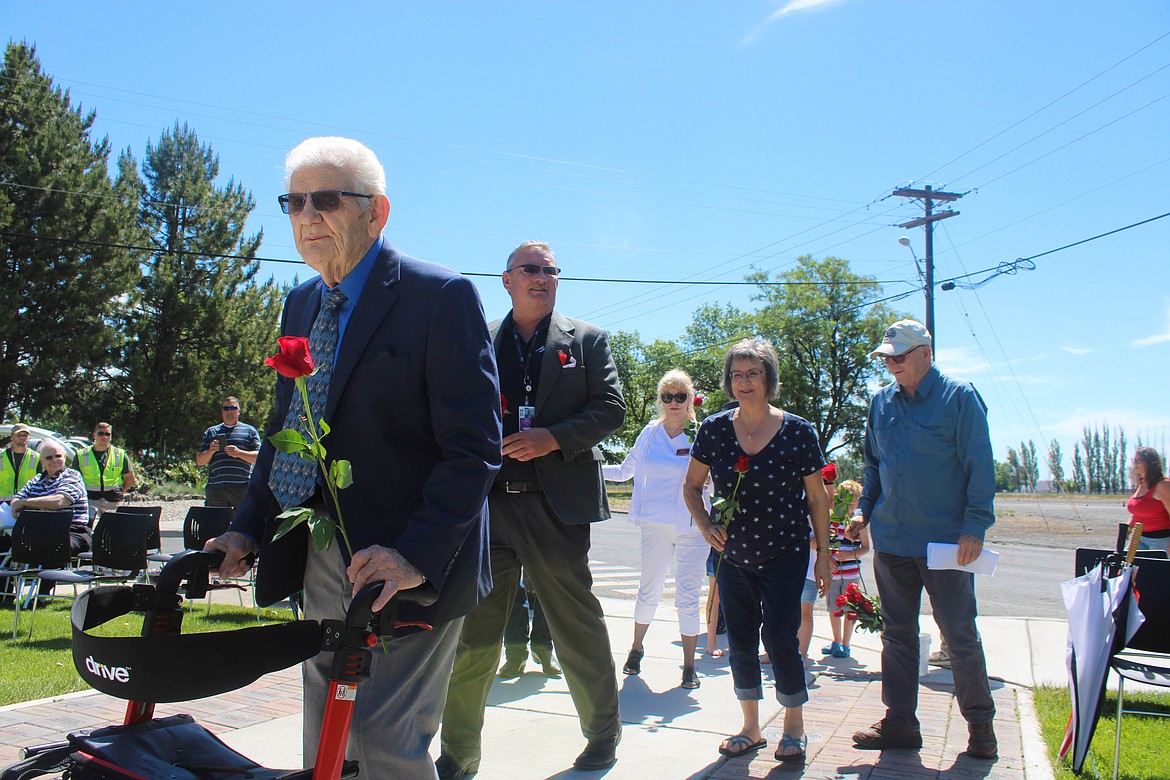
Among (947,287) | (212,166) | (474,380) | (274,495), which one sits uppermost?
(212,166)

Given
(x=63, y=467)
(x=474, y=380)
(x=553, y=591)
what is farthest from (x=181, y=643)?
(x=63, y=467)

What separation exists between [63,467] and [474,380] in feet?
29.4

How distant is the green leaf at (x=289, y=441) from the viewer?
192cm

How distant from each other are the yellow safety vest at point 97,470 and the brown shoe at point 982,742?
10662mm

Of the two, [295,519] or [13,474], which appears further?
[13,474]

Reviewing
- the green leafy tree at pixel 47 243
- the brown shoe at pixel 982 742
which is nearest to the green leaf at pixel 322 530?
the brown shoe at pixel 982 742

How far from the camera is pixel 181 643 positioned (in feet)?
5.55

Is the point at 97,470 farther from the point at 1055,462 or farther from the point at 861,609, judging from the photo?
the point at 1055,462

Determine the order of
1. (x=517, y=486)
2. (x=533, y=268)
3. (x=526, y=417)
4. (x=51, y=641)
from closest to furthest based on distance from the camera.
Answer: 1. (x=517, y=486)
2. (x=526, y=417)
3. (x=533, y=268)
4. (x=51, y=641)

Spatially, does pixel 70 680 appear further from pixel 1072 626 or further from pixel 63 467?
pixel 1072 626

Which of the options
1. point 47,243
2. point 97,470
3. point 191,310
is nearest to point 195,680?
point 97,470

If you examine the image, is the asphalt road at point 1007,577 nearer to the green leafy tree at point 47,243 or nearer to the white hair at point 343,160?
the white hair at point 343,160

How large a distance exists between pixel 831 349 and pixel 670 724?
51.1m

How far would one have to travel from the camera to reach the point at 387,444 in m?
2.14
